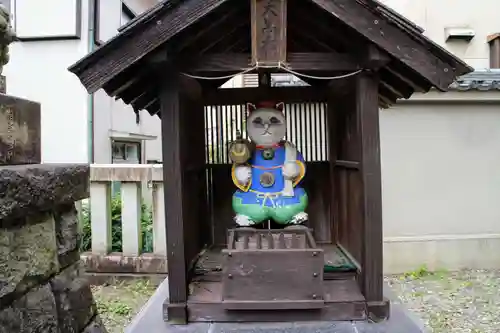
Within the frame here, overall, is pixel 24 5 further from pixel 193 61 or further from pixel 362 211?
pixel 362 211

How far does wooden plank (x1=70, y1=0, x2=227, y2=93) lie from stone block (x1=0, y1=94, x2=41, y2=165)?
1.74ft

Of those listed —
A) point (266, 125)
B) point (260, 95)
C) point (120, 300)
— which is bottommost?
point (120, 300)

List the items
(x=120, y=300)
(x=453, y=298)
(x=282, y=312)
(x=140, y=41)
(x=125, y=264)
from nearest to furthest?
(x=140, y=41) < (x=282, y=312) < (x=120, y=300) < (x=453, y=298) < (x=125, y=264)

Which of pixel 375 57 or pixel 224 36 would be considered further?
pixel 224 36

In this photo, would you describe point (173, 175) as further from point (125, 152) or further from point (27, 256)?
point (125, 152)

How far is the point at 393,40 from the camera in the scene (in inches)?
87.1

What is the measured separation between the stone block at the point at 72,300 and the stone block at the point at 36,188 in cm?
32

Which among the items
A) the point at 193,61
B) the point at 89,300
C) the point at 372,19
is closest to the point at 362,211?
the point at 372,19

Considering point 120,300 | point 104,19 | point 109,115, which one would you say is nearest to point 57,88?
point 109,115

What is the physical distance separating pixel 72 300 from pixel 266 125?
6.16ft

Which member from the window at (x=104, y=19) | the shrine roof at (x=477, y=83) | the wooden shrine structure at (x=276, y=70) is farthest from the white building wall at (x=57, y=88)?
the shrine roof at (x=477, y=83)

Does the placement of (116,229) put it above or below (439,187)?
below

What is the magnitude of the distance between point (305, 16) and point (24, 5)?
6.31 metres

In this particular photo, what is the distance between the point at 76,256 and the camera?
196cm
